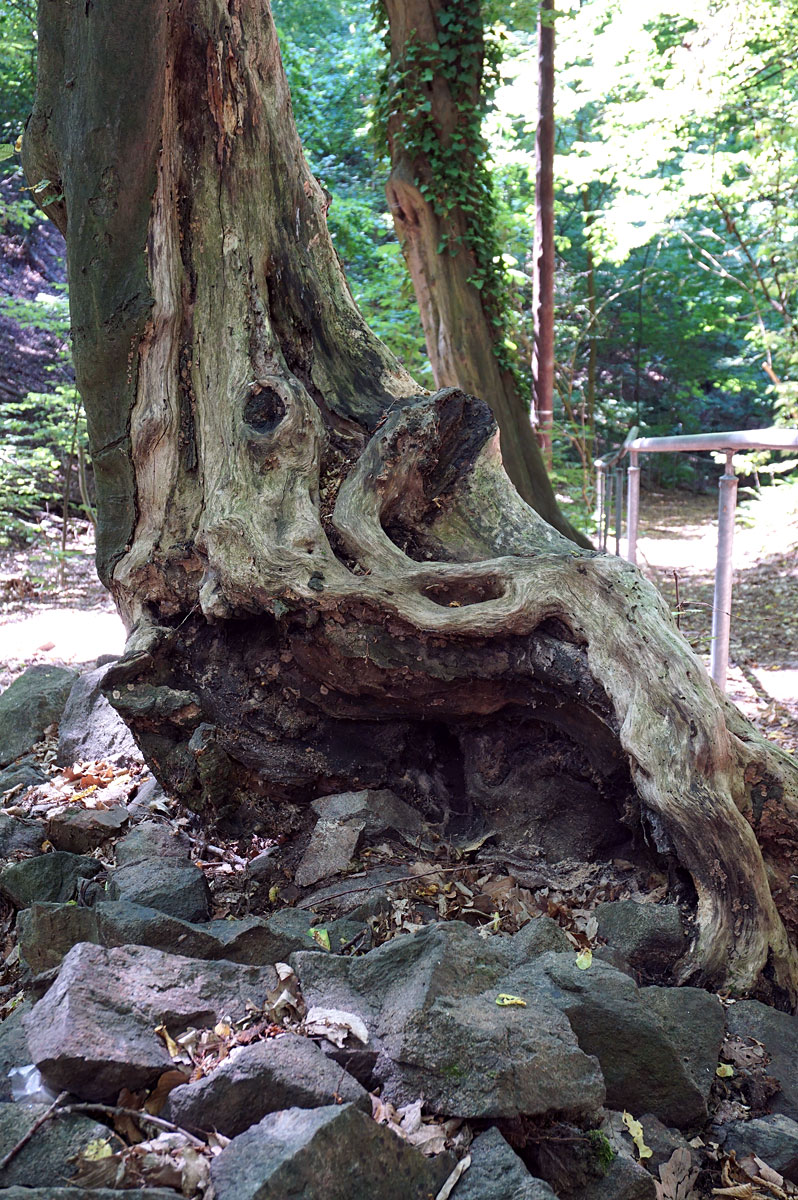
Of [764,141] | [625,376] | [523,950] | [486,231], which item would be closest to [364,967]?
[523,950]

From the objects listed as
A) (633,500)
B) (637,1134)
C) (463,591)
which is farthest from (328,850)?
(633,500)

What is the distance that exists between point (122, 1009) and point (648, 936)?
153 cm

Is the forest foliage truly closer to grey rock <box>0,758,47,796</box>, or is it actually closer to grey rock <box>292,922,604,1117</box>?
grey rock <box>0,758,47,796</box>

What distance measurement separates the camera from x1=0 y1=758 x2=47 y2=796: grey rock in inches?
164

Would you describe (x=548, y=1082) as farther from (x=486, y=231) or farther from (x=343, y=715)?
(x=486, y=231)

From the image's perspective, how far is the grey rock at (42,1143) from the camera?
1598mm

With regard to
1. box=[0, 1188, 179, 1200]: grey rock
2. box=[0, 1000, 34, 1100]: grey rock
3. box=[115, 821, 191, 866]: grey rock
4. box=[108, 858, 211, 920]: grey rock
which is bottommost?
box=[115, 821, 191, 866]: grey rock

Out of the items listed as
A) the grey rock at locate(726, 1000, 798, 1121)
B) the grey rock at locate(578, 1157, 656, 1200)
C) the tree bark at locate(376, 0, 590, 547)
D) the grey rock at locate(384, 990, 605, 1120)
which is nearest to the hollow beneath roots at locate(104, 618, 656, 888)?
the grey rock at locate(726, 1000, 798, 1121)

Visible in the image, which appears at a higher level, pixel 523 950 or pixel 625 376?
pixel 625 376

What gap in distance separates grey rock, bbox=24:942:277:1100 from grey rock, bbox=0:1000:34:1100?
0.17 ft

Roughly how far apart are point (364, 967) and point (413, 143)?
23.7 feet

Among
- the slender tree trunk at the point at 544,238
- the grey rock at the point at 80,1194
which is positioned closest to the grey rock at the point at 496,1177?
the grey rock at the point at 80,1194

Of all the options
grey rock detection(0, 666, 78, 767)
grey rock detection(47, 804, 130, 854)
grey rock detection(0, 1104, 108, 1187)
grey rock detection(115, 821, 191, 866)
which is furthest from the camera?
grey rock detection(0, 666, 78, 767)

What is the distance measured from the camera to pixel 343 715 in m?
3.40
